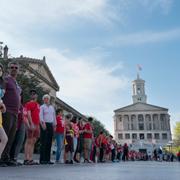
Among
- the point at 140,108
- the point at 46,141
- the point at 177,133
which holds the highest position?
the point at 140,108

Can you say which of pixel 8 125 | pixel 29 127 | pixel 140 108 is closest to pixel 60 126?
pixel 29 127

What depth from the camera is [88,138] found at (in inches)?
413

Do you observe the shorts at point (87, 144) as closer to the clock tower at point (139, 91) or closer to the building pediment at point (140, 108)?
the building pediment at point (140, 108)

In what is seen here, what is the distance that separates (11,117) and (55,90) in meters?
48.4

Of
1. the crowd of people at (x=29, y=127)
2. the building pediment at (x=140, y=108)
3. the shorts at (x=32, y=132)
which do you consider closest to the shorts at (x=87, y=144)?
the crowd of people at (x=29, y=127)

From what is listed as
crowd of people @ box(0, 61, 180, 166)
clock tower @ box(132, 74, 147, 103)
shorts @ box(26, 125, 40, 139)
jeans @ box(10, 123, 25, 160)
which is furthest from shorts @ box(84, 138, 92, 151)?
clock tower @ box(132, 74, 147, 103)

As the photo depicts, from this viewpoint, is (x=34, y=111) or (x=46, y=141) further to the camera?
(x=46, y=141)

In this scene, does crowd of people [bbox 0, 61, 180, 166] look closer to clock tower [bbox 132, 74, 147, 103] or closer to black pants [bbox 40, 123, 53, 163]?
black pants [bbox 40, 123, 53, 163]

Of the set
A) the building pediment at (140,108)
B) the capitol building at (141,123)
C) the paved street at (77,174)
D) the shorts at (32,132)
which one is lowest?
the paved street at (77,174)

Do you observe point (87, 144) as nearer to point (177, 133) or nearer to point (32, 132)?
point (32, 132)

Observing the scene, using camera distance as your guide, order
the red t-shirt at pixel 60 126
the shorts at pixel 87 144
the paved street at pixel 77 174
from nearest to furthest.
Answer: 1. the paved street at pixel 77 174
2. the red t-shirt at pixel 60 126
3. the shorts at pixel 87 144

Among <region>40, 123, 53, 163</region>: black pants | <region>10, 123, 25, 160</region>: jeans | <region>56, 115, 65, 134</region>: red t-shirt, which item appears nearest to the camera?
<region>10, 123, 25, 160</region>: jeans

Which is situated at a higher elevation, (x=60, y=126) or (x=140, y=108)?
(x=140, y=108)

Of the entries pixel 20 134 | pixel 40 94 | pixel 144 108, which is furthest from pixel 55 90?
pixel 144 108
